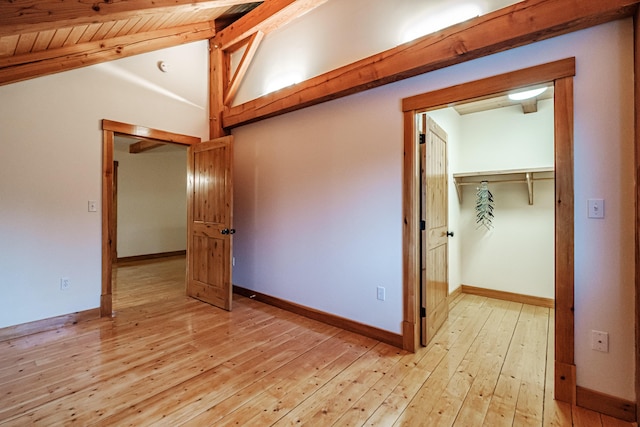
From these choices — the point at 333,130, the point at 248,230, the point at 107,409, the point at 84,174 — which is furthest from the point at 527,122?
the point at 84,174

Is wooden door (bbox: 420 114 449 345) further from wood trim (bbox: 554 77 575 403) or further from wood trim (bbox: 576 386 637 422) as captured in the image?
wood trim (bbox: 576 386 637 422)

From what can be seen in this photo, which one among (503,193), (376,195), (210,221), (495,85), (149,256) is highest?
(495,85)

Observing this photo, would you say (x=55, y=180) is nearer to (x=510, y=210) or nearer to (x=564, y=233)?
(x=564, y=233)

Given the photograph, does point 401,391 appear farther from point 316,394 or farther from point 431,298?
point 431,298

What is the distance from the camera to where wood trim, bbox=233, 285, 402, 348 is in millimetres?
2615

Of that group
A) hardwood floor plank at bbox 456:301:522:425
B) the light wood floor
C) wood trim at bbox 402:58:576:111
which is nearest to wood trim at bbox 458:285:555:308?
the light wood floor

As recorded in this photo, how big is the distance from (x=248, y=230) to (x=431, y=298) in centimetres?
243

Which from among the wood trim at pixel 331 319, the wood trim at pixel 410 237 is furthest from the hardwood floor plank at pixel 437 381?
the wood trim at pixel 331 319

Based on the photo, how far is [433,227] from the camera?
280 centimetres

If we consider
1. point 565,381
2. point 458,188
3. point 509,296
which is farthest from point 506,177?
point 565,381

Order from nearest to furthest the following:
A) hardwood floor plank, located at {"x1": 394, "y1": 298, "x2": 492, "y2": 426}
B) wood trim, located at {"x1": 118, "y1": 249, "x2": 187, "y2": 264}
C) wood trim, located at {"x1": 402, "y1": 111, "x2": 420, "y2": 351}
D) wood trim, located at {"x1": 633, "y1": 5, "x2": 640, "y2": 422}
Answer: wood trim, located at {"x1": 633, "y1": 5, "x2": 640, "y2": 422}
hardwood floor plank, located at {"x1": 394, "y1": 298, "x2": 492, "y2": 426}
wood trim, located at {"x1": 402, "y1": 111, "x2": 420, "y2": 351}
wood trim, located at {"x1": 118, "y1": 249, "x2": 187, "y2": 264}

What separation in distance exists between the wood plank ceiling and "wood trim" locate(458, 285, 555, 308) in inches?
176

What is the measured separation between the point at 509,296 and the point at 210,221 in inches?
156

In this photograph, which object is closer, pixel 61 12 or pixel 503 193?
pixel 61 12
